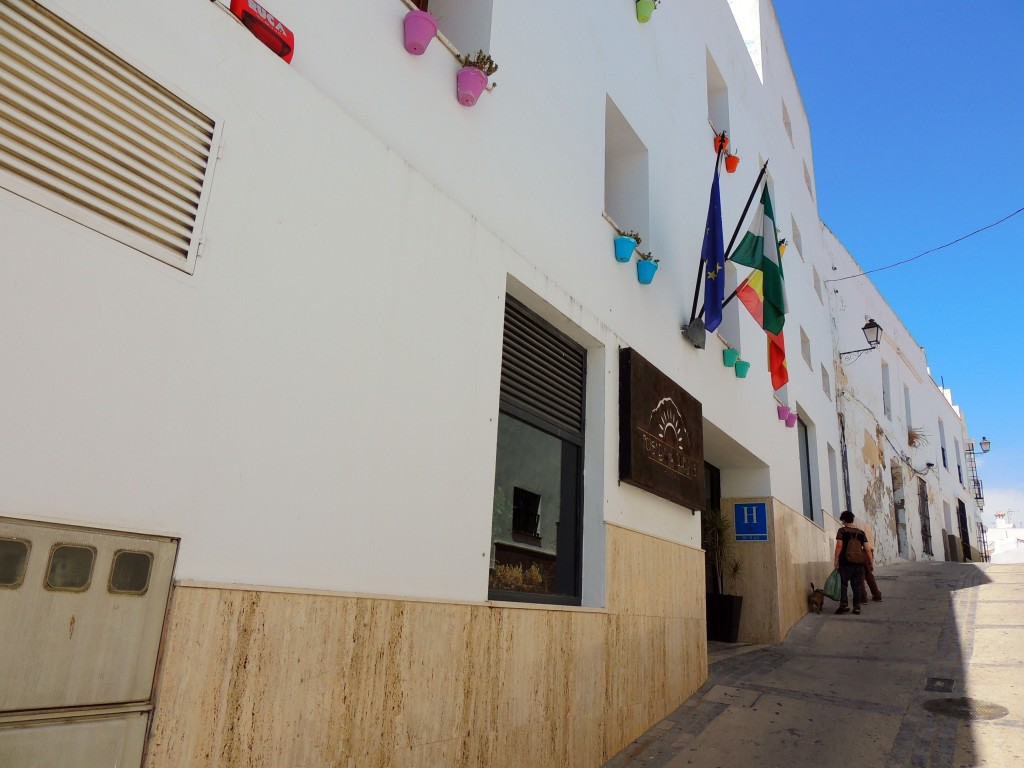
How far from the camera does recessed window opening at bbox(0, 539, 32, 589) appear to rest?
1.99 metres

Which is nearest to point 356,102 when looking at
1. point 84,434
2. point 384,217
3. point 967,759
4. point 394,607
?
point 384,217

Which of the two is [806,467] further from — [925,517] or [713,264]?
[925,517]

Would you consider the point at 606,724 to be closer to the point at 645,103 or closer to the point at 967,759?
the point at 967,759

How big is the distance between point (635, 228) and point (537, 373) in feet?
8.35

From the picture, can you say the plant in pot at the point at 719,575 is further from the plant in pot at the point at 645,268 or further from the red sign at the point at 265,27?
the red sign at the point at 265,27

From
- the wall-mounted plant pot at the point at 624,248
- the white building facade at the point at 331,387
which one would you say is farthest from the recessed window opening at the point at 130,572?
the wall-mounted plant pot at the point at 624,248

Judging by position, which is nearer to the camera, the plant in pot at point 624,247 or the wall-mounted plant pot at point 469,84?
the wall-mounted plant pot at point 469,84

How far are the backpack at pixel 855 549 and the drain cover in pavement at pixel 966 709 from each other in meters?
4.52

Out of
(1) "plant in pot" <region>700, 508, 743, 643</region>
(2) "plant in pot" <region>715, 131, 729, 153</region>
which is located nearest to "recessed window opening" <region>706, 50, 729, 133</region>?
(2) "plant in pot" <region>715, 131, 729, 153</region>

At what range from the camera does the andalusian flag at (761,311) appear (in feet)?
25.3

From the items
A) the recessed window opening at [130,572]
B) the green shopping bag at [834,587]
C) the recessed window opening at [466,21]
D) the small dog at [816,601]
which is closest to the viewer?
the recessed window opening at [130,572]

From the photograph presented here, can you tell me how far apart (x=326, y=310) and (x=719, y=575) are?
805 centimetres

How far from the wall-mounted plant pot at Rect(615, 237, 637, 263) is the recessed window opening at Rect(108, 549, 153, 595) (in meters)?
4.41

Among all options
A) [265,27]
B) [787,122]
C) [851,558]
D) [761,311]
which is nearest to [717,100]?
[761,311]
